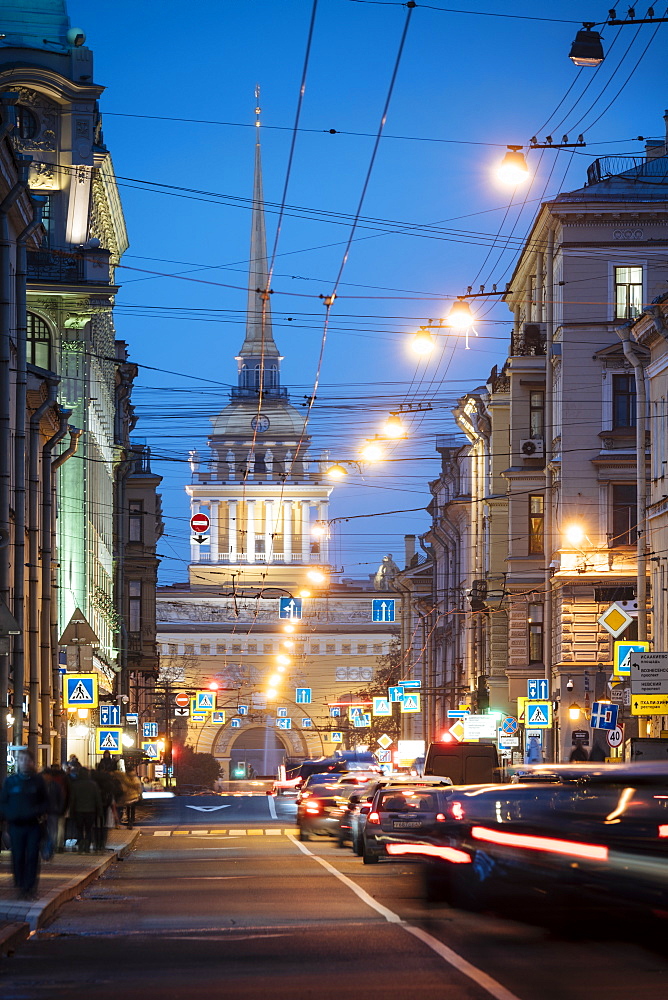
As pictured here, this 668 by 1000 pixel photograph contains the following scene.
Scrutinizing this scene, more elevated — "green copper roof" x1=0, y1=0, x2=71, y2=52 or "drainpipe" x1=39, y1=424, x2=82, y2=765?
"green copper roof" x1=0, y1=0, x2=71, y2=52

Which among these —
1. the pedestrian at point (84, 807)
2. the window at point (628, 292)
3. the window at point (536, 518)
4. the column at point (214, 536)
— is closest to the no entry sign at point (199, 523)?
the window at point (536, 518)

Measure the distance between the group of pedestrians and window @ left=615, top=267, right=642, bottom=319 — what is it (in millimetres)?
22169

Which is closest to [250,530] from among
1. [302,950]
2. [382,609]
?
[382,609]

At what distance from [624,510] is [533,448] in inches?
234

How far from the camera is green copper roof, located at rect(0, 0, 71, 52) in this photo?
2242 inches

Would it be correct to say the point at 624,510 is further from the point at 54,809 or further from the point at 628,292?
the point at 54,809

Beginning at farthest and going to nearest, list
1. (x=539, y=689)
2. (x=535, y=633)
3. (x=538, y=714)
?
(x=535, y=633)
(x=539, y=689)
(x=538, y=714)

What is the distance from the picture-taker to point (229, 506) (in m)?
200

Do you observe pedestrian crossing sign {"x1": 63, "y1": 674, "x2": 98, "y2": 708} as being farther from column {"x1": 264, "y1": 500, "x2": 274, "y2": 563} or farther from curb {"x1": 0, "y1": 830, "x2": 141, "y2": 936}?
column {"x1": 264, "y1": 500, "x2": 274, "y2": 563}

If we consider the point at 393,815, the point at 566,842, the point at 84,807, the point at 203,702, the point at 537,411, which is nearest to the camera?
the point at 566,842

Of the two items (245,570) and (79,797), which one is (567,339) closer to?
(79,797)

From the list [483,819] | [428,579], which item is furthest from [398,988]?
[428,579]

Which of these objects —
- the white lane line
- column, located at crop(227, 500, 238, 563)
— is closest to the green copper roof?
the white lane line

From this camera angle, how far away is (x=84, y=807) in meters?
31.5
